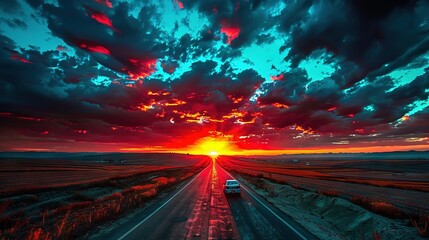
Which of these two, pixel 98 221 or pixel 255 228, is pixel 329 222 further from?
pixel 98 221

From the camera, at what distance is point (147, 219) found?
44.1ft

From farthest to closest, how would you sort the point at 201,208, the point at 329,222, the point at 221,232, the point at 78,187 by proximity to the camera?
1. the point at 78,187
2. the point at 201,208
3. the point at 329,222
4. the point at 221,232

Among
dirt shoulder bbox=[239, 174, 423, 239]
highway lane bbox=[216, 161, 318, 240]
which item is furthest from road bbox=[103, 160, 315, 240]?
dirt shoulder bbox=[239, 174, 423, 239]

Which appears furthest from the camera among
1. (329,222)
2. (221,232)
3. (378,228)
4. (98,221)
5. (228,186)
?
(228,186)

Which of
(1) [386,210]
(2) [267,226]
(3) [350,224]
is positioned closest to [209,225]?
(2) [267,226]

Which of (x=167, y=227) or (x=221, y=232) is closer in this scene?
(x=221, y=232)

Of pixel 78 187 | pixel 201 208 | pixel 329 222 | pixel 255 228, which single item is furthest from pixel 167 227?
pixel 78 187

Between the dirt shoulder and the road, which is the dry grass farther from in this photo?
the road

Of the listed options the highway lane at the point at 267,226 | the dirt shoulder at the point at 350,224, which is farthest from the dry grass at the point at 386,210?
the highway lane at the point at 267,226

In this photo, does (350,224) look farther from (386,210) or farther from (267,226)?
(267,226)

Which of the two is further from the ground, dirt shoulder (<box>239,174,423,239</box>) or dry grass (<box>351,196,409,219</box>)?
dry grass (<box>351,196,409,219</box>)

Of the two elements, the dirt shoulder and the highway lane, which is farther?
the dirt shoulder

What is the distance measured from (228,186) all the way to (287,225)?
1161 cm

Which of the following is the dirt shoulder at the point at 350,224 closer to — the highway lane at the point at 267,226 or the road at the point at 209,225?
the highway lane at the point at 267,226
